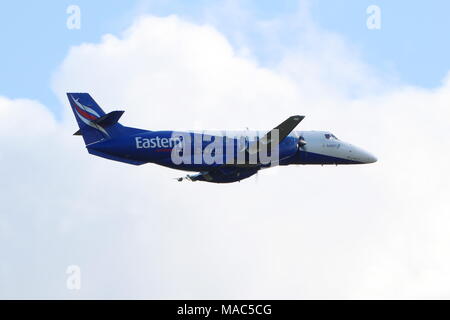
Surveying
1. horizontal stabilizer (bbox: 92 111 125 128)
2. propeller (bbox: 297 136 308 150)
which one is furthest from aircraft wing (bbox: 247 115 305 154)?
horizontal stabilizer (bbox: 92 111 125 128)

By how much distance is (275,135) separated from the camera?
6119 cm

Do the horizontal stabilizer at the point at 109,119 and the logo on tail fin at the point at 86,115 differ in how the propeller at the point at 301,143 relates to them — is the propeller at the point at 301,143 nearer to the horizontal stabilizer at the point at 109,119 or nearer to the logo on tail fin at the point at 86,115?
the horizontal stabilizer at the point at 109,119

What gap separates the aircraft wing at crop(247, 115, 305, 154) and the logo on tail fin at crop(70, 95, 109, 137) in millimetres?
9427

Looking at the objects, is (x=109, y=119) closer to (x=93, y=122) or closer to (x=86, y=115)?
(x=93, y=122)

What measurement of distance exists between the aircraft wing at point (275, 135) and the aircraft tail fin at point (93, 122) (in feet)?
28.1

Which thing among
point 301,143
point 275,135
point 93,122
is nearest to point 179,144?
point 93,122

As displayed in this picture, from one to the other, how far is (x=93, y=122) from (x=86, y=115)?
A: 776mm

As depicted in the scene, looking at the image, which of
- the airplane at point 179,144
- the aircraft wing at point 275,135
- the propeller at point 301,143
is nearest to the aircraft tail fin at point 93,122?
the airplane at point 179,144

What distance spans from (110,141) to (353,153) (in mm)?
17094

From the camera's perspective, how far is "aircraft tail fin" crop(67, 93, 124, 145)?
201 ft

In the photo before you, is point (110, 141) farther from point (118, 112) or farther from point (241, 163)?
point (241, 163)
